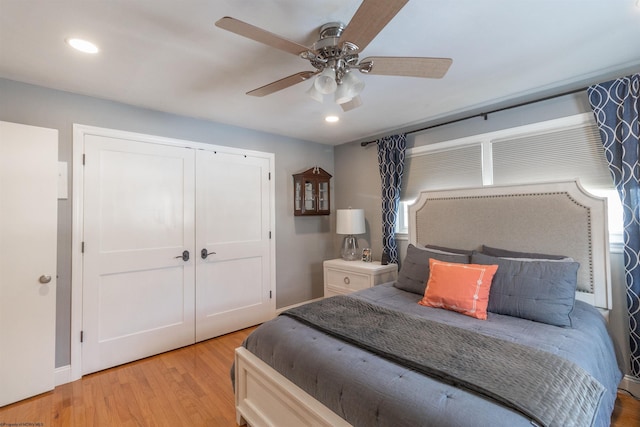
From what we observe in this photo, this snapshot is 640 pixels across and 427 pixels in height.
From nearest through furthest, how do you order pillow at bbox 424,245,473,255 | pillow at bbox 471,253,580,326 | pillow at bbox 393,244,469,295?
pillow at bbox 471,253,580,326 < pillow at bbox 393,244,469,295 < pillow at bbox 424,245,473,255

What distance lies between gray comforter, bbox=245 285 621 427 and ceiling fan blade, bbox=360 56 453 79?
148cm

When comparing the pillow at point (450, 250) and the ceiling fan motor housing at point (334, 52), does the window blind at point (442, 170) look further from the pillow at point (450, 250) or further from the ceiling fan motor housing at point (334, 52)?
the ceiling fan motor housing at point (334, 52)

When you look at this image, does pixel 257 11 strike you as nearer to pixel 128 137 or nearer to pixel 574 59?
pixel 128 137

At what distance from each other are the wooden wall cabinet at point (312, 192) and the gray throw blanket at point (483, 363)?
218 cm

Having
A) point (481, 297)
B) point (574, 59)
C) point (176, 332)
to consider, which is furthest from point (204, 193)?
point (574, 59)

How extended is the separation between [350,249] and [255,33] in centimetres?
304

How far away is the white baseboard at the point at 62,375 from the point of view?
2.38 meters

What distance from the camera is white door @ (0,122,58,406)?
6.95 feet

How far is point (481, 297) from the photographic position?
6.80 feet

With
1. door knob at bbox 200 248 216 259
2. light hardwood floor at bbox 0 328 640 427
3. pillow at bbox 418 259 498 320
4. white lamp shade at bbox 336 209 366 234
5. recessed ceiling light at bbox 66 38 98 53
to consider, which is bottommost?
light hardwood floor at bbox 0 328 640 427

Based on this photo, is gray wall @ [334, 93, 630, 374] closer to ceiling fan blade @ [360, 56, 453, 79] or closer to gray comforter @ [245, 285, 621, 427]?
gray comforter @ [245, 285, 621, 427]

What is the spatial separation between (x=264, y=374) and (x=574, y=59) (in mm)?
2912

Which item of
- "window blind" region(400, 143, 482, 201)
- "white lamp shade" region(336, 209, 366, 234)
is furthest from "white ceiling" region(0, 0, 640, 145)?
"white lamp shade" region(336, 209, 366, 234)

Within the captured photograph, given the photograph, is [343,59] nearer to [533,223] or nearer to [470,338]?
[470,338]
